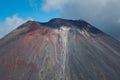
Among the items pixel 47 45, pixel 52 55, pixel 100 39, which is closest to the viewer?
pixel 52 55

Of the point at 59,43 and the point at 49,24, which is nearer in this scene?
the point at 59,43

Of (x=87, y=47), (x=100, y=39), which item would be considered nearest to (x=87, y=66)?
(x=87, y=47)

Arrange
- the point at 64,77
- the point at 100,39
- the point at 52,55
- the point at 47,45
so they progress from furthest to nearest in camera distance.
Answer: the point at 100,39
the point at 47,45
the point at 52,55
the point at 64,77

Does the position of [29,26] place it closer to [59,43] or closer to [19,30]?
[19,30]

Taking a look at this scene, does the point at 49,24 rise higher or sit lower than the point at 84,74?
higher

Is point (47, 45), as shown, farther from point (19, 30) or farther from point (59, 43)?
point (19, 30)

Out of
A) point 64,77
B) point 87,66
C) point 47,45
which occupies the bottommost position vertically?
point 64,77
